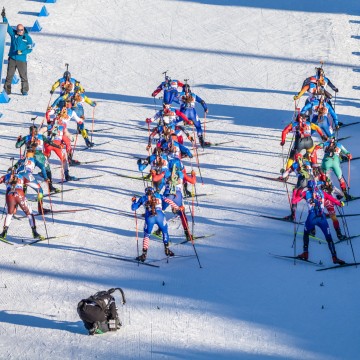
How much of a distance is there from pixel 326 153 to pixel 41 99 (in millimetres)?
9784

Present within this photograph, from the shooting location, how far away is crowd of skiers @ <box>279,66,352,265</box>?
2864 cm

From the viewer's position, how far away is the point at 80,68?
39.8 meters

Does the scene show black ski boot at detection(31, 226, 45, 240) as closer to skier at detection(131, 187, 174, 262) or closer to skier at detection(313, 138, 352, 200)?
skier at detection(131, 187, 174, 262)

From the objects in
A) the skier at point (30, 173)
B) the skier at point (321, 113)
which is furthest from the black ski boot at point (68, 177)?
the skier at point (321, 113)

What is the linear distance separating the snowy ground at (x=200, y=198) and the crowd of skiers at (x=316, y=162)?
0.58 meters

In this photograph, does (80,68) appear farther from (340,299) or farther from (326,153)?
(340,299)

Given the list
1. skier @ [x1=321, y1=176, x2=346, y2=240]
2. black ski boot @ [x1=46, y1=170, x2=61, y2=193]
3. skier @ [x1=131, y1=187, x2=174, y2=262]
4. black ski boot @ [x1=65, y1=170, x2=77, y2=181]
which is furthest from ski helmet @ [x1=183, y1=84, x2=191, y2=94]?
skier @ [x1=131, y1=187, x2=174, y2=262]

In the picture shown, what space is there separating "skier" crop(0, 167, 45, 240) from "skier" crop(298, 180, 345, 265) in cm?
592

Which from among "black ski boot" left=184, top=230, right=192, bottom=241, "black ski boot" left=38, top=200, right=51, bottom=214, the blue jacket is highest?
the blue jacket

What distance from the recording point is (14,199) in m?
29.5

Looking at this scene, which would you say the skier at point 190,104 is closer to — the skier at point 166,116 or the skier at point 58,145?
the skier at point 166,116

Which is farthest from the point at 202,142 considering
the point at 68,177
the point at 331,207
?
the point at 331,207

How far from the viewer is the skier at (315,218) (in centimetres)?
2842

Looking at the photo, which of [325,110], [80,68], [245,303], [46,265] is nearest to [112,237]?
[46,265]
